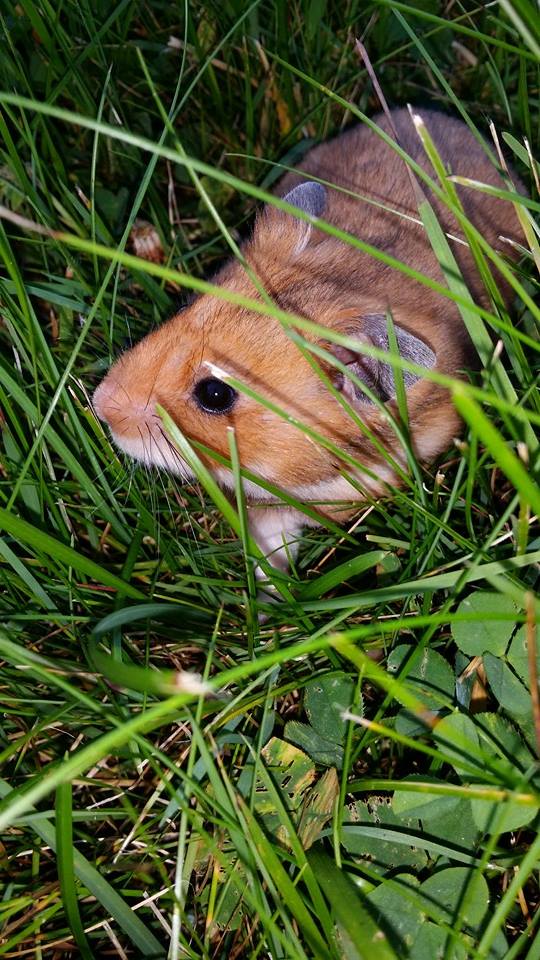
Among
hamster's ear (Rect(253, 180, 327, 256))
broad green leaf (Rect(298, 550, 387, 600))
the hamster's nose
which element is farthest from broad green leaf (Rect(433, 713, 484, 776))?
hamster's ear (Rect(253, 180, 327, 256))

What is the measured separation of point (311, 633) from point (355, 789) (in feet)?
1.75

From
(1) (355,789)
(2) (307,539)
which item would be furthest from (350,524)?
(1) (355,789)

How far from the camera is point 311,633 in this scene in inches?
123

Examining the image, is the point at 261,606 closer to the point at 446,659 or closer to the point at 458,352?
the point at 446,659

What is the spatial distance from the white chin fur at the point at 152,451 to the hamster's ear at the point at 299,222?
105cm

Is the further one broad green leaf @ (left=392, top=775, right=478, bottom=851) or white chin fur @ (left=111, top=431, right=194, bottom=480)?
white chin fur @ (left=111, top=431, right=194, bottom=480)

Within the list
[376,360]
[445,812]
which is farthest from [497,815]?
[376,360]

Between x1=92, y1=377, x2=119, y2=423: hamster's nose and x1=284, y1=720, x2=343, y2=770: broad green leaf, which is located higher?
x1=92, y1=377, x2=119, y2=423: hamster's nose

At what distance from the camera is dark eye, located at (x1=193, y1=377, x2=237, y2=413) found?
3520 millimetres

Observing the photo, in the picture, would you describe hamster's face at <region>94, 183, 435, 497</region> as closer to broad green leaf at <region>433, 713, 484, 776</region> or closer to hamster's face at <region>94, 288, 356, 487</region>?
hamster's face at <region>94, 288, 356, 487</region>

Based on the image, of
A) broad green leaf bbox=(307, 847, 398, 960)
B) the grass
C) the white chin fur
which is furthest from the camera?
the white chin fur

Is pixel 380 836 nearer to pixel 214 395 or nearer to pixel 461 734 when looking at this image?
pixel 461 734

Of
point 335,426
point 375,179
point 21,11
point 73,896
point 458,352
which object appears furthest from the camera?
point 21,11

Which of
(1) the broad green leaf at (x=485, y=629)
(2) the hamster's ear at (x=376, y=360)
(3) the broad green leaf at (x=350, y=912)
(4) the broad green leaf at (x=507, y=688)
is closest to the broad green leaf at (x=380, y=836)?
(3) the broad green leaf at (x=350, y=912)
